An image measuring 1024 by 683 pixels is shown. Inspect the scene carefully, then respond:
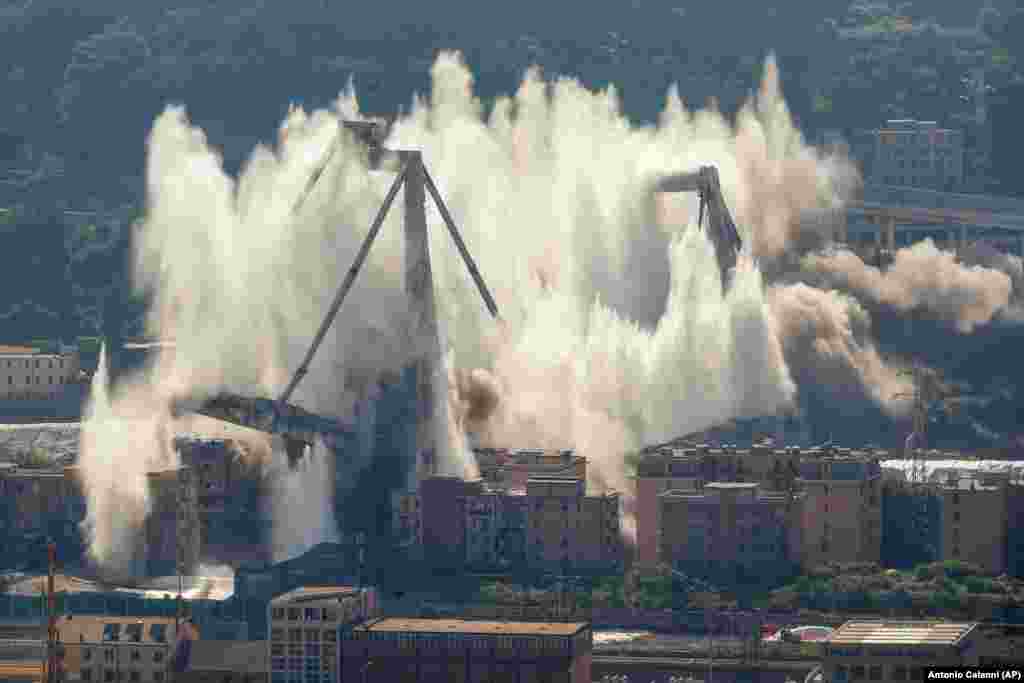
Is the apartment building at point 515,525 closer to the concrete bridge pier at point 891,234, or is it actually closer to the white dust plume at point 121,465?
the white dust plume at point 121,465

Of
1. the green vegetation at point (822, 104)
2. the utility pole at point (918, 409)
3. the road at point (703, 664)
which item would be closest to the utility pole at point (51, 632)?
the road at point (703, 664)

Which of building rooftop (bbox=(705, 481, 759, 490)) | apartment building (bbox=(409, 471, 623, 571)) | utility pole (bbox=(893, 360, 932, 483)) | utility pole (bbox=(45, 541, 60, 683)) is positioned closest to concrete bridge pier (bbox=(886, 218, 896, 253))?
utility pole (bbox=(893, 360, 932, 483))

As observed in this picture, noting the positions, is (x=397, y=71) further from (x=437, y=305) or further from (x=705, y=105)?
(x=437, y=305)

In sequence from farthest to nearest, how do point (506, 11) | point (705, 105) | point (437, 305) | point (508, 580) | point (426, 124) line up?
point (506, 11) → point (705, 105) → point (426, 124) → point (437, 305) → point (508, 580)

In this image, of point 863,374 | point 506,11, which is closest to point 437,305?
point 863,374

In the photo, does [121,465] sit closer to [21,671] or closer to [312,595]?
[21,671]
